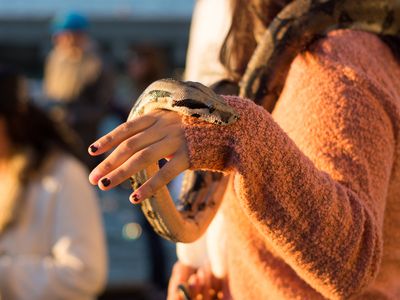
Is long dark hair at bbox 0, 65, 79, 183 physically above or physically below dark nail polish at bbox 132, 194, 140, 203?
below

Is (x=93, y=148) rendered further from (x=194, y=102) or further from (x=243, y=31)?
(x=243, y=31)

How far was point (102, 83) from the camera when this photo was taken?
21.3 feet

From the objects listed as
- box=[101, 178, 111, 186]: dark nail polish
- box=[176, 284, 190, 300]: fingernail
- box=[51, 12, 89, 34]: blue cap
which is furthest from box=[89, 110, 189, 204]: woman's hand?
box=[51, 12, 89, 34]: blue cap

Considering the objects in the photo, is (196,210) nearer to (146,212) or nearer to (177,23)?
(146,212)

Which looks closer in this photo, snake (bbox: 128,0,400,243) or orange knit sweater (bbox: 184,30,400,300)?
orange knit sweater (bbox: 184,30,400,300)

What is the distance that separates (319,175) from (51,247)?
2031mm

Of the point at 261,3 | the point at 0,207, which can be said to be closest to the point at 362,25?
the point at 261,3

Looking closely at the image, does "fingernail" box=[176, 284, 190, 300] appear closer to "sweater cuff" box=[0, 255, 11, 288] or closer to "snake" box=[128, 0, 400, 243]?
"snake" box=[128, 0, 400, 243]

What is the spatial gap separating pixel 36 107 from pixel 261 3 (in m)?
1.78

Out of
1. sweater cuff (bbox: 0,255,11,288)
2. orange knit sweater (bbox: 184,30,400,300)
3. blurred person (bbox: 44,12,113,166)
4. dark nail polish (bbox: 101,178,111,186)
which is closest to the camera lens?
dark nail polish (bbox: 101,178,111,186)

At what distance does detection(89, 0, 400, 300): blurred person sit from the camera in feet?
4.55

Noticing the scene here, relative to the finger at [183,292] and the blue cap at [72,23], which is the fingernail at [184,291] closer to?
the finger at [183,292]

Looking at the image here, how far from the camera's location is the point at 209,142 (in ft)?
4.59

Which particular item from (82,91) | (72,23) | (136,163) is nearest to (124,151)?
(136,163)
